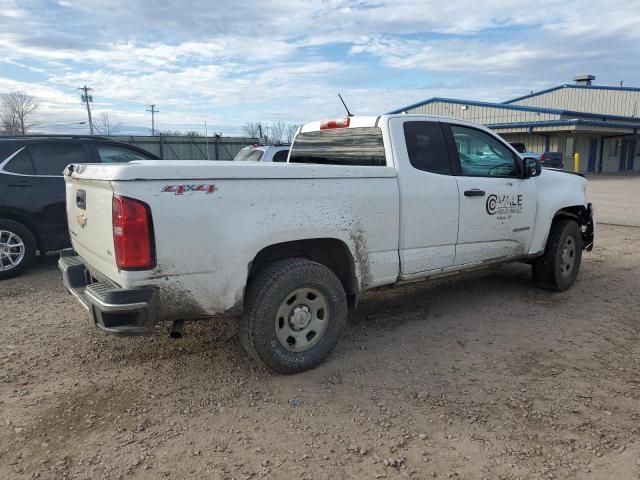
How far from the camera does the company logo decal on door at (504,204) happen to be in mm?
4883

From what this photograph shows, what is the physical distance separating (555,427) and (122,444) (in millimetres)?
2567

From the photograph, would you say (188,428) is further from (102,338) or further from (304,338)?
(102,338)

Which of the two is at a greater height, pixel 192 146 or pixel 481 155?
pixel 192 146

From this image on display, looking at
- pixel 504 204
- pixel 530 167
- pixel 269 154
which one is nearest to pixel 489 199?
pixel 504 204

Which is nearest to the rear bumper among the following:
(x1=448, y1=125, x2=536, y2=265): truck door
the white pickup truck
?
the white pickup truck

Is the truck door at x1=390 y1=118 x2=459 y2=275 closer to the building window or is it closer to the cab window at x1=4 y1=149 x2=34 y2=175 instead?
the cab window at x1=4 y1=149 x2=34 y2=175

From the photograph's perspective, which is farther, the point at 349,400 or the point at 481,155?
the point at 481,155

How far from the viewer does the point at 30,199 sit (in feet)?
21.0

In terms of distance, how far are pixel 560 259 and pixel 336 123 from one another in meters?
2.99

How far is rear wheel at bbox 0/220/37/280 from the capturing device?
20.6 ft

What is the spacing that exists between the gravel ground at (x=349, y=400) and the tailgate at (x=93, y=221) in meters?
0.89

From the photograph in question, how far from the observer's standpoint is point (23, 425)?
313 cm

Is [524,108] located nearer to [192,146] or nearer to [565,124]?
[565,124]

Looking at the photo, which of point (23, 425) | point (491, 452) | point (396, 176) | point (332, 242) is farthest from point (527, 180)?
point (23, 425)
